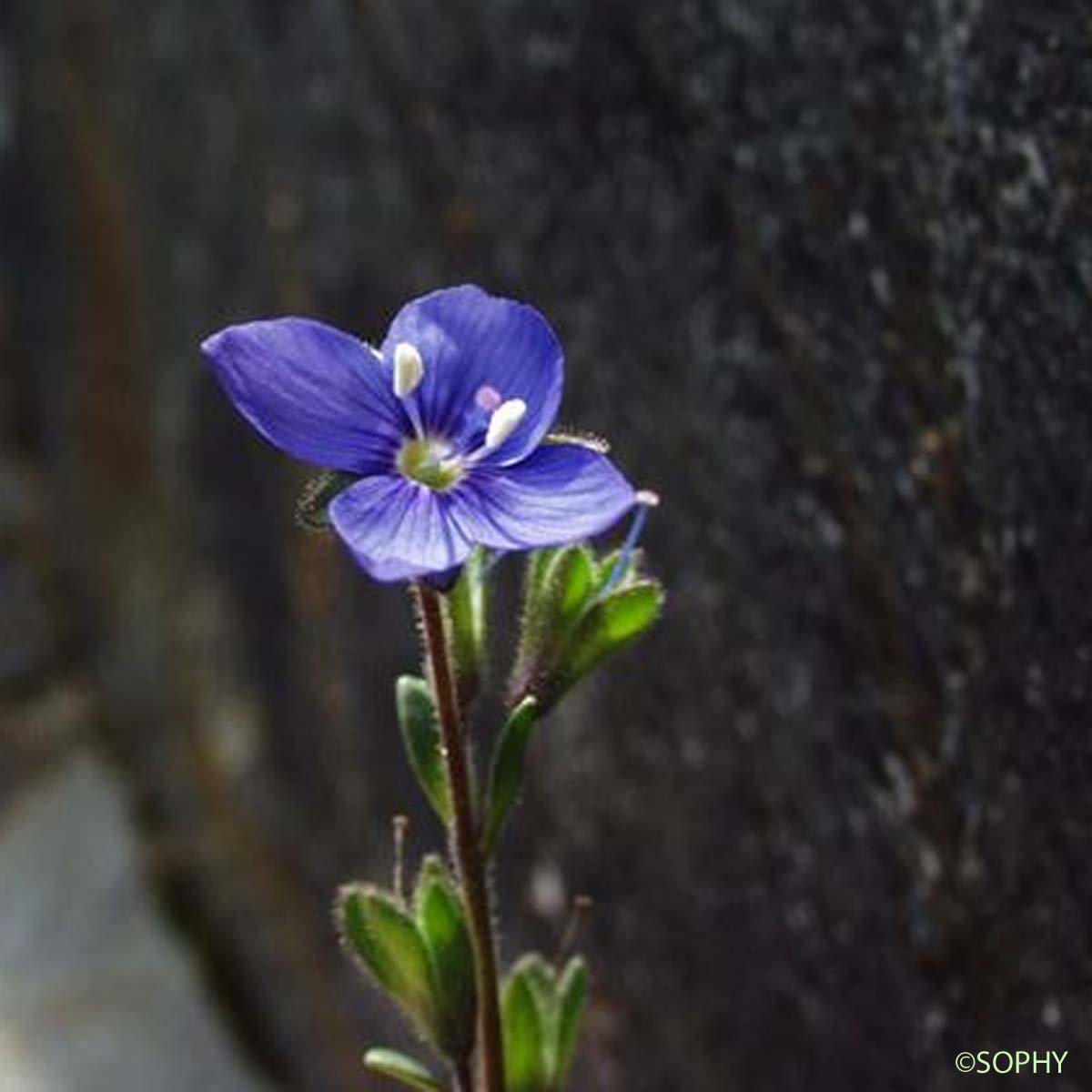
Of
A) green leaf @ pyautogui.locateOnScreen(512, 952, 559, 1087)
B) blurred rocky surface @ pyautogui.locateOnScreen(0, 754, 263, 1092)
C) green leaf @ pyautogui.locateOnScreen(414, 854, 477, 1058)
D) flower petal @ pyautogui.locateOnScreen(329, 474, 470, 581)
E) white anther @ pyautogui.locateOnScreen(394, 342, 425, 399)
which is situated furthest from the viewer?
blurred rocky surface @ pyautogui.locateOnScreen(0, 754, 263, 1092)

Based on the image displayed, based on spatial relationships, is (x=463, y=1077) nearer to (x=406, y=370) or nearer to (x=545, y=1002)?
(x=545, y=1002)

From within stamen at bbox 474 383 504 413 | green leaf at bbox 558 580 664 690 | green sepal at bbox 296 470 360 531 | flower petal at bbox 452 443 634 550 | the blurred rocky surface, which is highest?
stamen at bbox 474 383 504 413

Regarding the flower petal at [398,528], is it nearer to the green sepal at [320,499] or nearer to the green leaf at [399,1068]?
the green sepal at [320,499]

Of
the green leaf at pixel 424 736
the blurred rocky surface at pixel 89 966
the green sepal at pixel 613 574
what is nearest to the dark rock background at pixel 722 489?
the blurred rocky surface at pixel 89 966

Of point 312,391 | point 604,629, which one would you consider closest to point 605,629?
point 604,629

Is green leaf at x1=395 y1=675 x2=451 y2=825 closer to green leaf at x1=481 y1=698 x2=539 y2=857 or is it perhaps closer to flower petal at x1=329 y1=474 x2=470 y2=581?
green leaf at x1=481 y1=698 x2=539 y2=857

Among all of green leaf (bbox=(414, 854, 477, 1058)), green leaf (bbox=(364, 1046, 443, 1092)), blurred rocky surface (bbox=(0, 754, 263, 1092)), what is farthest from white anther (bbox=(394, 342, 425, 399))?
blurred rocky surface (bbox=(0, 754, 263, 1092))

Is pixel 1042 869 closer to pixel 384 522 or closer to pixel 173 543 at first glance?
pixel 384 522

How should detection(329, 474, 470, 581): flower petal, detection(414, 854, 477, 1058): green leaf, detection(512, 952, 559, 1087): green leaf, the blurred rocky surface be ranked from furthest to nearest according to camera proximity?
the blurred rocky surface
detection(512, 952, 559, 1087): green leaf
detection(414, 854, 477, 1058): green leaf
detection(329, 474, 470, 581): flower petal
